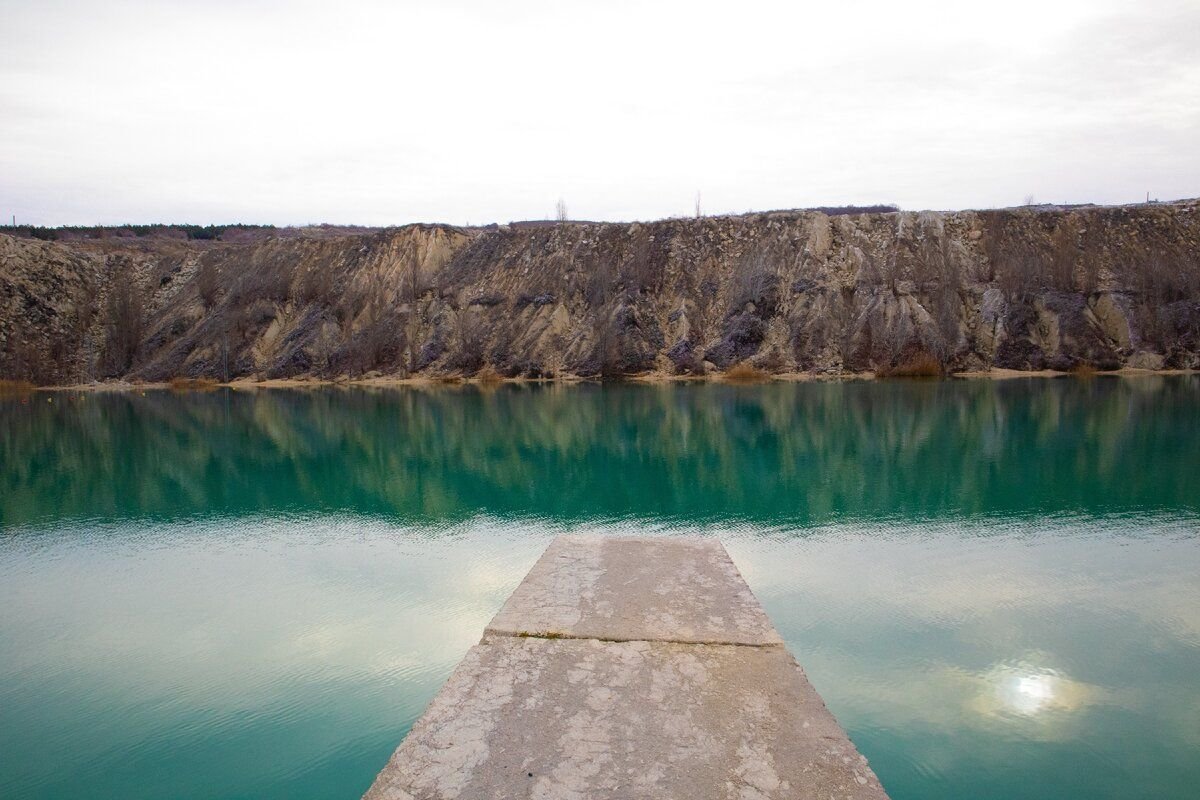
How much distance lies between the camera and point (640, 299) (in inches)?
1839

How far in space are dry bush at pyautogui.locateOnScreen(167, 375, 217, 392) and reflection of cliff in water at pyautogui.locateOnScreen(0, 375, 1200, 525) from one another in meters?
14.6

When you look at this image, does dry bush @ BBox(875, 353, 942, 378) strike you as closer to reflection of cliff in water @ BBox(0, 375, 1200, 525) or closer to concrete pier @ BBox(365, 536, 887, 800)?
reflection of cliff in water @ BBox(0, 375, 1200, 525)

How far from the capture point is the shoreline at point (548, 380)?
3931 cm

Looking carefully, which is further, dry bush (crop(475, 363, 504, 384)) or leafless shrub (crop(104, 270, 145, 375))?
leafless shrub (crop(104, 270, 145, 375))

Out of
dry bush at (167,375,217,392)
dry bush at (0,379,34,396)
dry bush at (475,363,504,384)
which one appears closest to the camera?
dry bush at (475,363,504,384)

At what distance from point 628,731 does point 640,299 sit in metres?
43.0

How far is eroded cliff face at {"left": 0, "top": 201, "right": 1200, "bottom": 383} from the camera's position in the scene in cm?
4150

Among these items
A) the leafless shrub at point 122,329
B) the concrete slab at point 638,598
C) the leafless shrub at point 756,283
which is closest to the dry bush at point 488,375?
the leafless shrub at point 756,283

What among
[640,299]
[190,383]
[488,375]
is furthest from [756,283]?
[190,383]

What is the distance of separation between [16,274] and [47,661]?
56.3 meters

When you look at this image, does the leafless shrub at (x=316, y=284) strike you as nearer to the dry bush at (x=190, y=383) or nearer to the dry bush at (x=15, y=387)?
the dry bush at (x=190, y=383)

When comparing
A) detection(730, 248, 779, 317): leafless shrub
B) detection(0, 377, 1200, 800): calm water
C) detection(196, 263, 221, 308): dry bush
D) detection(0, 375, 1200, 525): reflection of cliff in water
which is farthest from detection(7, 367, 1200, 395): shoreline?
detection(0, 377, 1200, 800): calm water

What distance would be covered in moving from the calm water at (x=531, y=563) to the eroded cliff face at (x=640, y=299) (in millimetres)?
21219

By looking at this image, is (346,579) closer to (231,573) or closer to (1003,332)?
(231,573)
